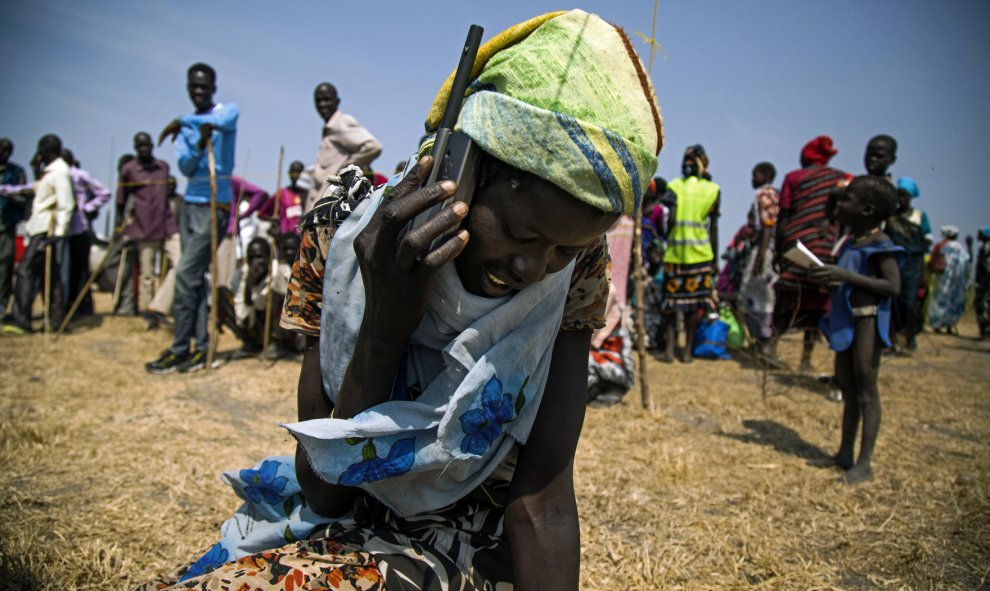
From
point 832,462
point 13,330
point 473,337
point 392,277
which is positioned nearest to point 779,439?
point 832,462

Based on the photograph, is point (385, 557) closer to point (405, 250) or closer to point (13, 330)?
point (405, 250)

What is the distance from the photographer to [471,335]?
1364 mm

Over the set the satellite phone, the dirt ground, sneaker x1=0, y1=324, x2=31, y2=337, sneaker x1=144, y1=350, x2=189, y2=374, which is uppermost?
the satellite phone

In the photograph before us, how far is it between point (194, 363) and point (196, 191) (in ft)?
4.97

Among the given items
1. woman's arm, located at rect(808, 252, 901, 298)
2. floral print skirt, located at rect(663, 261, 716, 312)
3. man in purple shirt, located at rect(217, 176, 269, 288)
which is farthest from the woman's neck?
man in purple shirt, located at rect(217, 176, 269, 288)

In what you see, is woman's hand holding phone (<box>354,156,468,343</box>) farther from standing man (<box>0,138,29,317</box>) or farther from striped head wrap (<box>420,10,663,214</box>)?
standing man (<box>0,138,29,317</box>)

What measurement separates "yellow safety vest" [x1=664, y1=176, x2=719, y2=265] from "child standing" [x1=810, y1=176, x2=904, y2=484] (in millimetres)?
3227

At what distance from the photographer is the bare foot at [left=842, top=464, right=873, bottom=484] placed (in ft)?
11.6

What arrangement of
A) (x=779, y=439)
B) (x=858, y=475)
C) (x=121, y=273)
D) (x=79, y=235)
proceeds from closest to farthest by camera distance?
1. (x=858, y=475)
2. (x=779, y=439)
3. (x=79, y=235)
4. (x=121, y=273)

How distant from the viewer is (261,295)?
6547mm

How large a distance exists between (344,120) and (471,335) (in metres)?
5.05

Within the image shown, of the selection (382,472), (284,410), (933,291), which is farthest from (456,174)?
(933,291)

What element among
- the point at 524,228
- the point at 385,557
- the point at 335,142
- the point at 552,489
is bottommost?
the point at 385,557

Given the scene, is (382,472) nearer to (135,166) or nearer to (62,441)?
(62,441)
